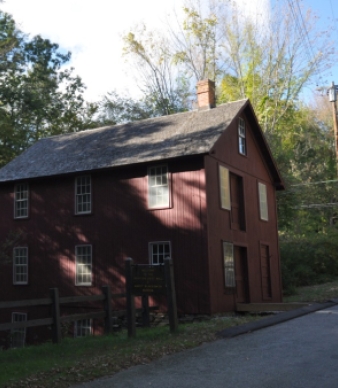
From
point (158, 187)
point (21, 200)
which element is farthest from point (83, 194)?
point (158, 187)

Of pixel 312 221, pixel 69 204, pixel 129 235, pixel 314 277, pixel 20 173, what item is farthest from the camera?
pixel 312 221

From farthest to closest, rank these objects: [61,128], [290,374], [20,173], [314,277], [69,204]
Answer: [61,128] < [314,277] < [20,173] < [69,204] < [290,374]

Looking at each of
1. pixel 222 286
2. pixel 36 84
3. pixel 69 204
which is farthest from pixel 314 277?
pixel 36 84

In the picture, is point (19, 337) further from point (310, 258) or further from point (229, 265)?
point (310, 258)

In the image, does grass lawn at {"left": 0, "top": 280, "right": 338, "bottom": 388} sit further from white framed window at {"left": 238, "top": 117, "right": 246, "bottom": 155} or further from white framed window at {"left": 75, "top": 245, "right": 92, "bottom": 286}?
white framed window at {"left": 238, "top": 117, "right": 246, "bottom": 155}

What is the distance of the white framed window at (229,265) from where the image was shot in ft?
61.1

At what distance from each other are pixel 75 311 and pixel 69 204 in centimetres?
402

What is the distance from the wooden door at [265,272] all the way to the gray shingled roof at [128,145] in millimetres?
5955

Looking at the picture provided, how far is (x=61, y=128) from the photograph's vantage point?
3806cm

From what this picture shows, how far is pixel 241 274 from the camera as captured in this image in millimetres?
20312

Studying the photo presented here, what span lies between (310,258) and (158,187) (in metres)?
15.3

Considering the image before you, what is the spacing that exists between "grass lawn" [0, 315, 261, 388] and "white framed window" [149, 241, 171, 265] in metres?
5.55

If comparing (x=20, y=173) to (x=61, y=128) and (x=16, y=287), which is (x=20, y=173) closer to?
(x=16, y=287)

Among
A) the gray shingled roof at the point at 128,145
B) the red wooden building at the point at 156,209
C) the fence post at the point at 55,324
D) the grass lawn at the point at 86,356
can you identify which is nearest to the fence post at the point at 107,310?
the grass lawn at the point at 86,356
